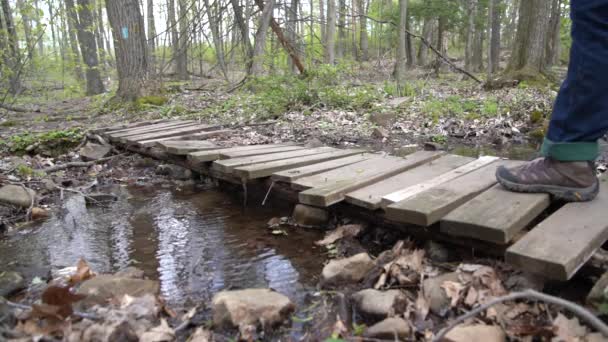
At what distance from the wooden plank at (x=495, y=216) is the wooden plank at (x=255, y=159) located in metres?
2.24

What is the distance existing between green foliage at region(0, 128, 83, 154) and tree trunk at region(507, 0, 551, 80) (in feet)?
31.8

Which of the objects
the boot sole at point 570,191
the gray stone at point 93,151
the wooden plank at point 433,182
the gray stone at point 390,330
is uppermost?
the boot sole at point 570,191

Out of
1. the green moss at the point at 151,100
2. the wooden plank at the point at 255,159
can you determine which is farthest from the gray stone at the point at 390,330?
the green moss at the point at 151,100

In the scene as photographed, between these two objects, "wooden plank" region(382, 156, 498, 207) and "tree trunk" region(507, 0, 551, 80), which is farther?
"tree trunk" region(507, 0, 551, 80)

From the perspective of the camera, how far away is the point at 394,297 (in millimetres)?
1975

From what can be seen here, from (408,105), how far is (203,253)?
Answer: 6254 millimetres

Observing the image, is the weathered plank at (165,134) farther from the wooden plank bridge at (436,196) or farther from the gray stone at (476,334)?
the gray stone at (476,334)

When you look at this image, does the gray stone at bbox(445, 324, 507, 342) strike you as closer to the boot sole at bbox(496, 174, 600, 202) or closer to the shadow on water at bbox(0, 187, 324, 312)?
the shadow on water at bbox(0, 187, 324, 312)

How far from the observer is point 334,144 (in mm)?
6117

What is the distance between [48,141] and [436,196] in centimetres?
612

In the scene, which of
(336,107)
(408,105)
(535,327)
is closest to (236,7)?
(336,107)

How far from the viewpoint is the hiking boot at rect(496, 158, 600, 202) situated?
2.29 meters

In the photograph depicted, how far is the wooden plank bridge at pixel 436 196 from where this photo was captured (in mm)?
1897

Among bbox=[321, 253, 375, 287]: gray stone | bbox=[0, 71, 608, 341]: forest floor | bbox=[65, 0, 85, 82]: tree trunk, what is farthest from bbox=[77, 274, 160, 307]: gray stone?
bbox=[65, 0, 85, 82]: tree trunk
